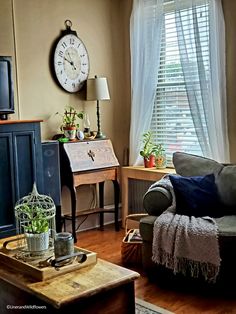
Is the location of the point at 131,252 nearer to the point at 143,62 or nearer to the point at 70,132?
the point at 70,132

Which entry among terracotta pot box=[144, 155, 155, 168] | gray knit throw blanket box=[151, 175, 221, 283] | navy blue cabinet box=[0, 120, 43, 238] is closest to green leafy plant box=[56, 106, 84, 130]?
navy blue cabinet box=[0, 120, 43, 238]

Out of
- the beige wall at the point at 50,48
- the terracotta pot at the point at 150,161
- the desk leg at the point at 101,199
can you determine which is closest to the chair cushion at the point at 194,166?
the terracotta pot at the point at 150,161

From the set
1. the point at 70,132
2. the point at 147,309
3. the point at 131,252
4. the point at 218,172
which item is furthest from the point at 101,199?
the point at 147,309

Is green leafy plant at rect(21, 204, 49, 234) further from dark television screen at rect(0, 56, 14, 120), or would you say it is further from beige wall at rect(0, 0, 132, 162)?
beige wall at rect(0, 0, 132, 162)

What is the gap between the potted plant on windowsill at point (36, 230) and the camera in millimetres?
2410

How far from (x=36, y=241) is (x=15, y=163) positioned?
1611 millimetres

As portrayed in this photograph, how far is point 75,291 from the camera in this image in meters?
2.01

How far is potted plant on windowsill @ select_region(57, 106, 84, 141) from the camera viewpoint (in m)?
4.55

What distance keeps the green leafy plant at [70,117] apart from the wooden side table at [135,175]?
2.50 ft

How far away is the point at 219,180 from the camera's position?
367cm

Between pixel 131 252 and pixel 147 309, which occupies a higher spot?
pixel 131 252

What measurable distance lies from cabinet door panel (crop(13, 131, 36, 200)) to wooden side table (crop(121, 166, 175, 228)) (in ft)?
4.00

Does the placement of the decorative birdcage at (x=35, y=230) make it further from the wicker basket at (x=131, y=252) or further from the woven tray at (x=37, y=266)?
the wicker basket at (x=131, y=252)

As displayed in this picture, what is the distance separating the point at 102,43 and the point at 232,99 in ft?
5.58
